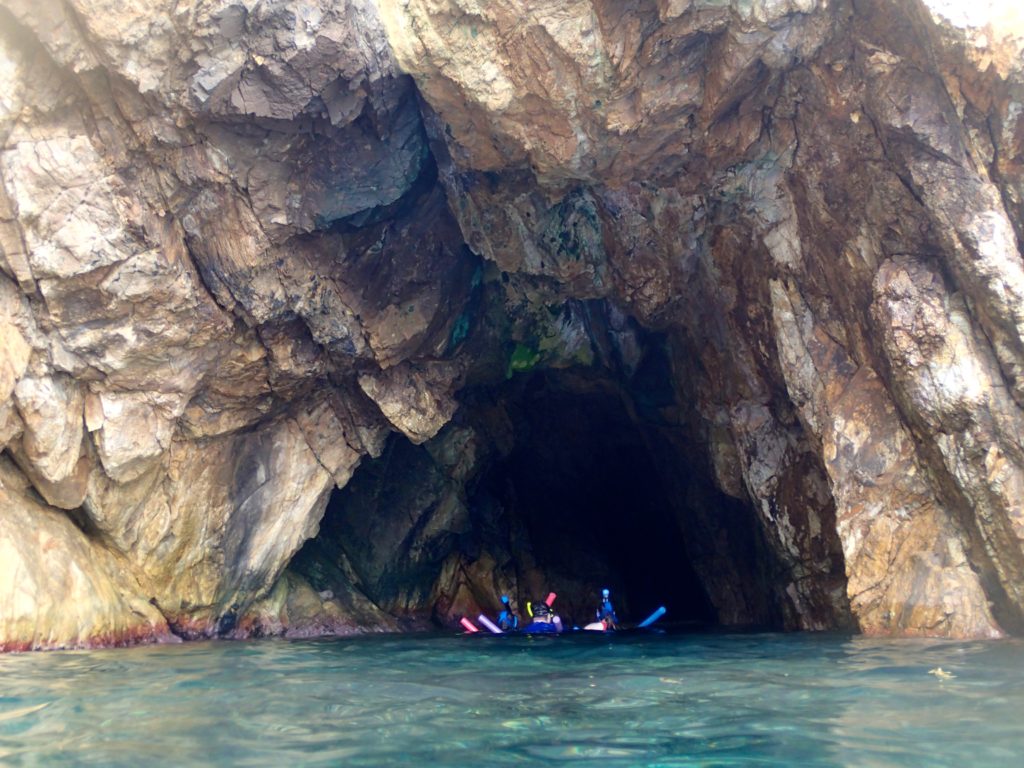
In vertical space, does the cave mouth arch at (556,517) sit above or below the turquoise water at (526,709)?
above

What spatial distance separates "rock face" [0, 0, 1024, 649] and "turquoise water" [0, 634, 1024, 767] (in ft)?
8.58

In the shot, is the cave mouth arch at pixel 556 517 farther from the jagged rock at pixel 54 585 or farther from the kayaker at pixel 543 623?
the jagged rock at pixel 54 585

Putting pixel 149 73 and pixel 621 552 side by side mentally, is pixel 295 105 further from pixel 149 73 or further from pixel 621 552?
pixel 621 552

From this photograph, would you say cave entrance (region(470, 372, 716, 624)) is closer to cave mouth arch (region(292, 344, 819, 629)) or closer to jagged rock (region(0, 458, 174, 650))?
cave mouth arch (region(292, 344, 819, 629))

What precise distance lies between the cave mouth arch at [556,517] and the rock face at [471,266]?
1655mm

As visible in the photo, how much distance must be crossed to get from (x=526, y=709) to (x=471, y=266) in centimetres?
915

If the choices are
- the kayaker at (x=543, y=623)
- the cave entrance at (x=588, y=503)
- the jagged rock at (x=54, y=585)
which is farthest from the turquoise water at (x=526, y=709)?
the cave entrance at (x=588, y=503)

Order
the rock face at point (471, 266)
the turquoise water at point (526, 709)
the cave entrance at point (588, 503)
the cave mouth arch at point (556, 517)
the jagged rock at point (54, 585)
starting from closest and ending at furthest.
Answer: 1. the turquoise water at point (526, 709)
2. the jagged rock at point (54, 585)
3. the rock face at point (471, 266)
4. the cave mouth arch at point (556, 517)
5. the cave entrance at point (588, 503)

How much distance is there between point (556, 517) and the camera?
2091 cm

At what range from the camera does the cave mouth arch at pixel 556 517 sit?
16.6 meters

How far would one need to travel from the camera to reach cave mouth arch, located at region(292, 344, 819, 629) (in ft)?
54.4

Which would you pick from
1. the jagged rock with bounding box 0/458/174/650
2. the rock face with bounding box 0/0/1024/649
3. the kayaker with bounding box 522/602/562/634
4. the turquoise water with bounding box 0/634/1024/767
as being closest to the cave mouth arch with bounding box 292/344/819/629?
the rock face with bounding box 0/0/1024/649

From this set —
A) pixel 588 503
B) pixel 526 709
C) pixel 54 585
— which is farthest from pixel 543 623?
pixel 526 709

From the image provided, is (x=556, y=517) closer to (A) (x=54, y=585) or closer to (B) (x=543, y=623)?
(B) (x=543, y=623)
